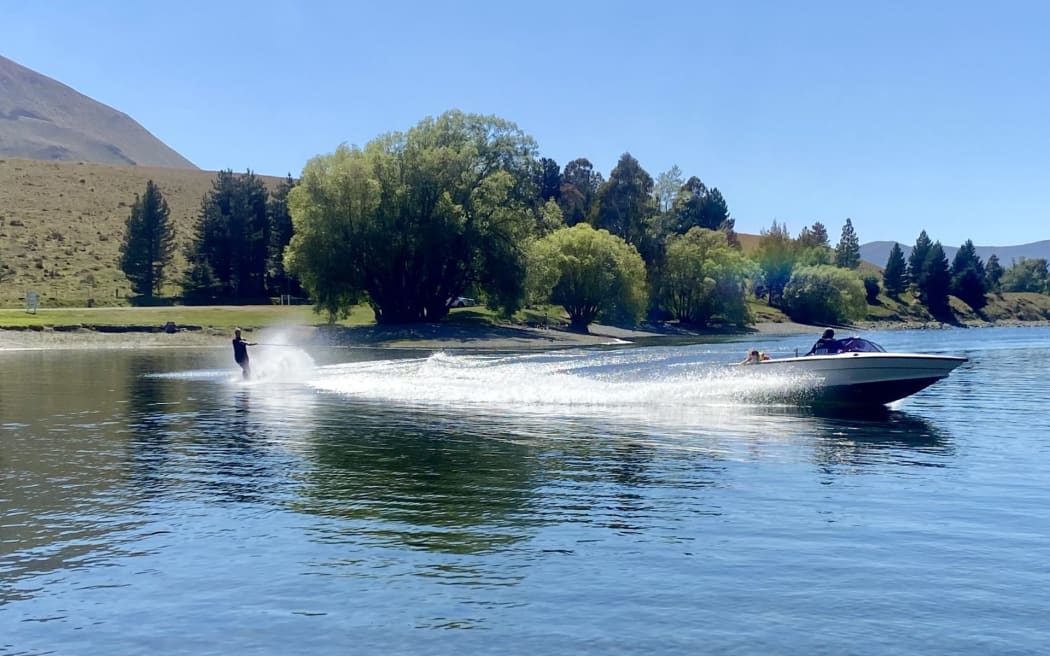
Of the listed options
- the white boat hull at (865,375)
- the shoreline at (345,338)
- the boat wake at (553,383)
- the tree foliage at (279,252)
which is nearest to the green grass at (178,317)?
the shoreline at (345,338)

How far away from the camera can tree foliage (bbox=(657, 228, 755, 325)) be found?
5241 inches

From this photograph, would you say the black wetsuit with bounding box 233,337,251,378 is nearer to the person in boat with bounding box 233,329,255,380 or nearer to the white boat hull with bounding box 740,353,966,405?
the person in boat with bounding box 233,329,255,380

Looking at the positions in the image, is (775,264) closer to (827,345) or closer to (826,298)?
(826,298)

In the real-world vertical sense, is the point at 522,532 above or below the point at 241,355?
below

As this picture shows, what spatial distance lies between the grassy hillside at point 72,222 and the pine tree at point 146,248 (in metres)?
2.79

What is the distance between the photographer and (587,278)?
362ft

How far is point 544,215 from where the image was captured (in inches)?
4505

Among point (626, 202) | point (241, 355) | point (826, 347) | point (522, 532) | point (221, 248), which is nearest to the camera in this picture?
point (522, 532)

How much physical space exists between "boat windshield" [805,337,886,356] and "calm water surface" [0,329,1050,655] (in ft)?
8.58

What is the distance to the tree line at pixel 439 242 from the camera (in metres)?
93.3

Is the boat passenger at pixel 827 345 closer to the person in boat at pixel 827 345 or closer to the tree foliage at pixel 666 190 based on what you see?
the person in boat at pixel 827 345

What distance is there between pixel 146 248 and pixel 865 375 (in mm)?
97614

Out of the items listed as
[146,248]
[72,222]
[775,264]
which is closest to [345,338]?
[146,248]

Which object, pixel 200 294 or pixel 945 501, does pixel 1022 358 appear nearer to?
pixel 945 501
